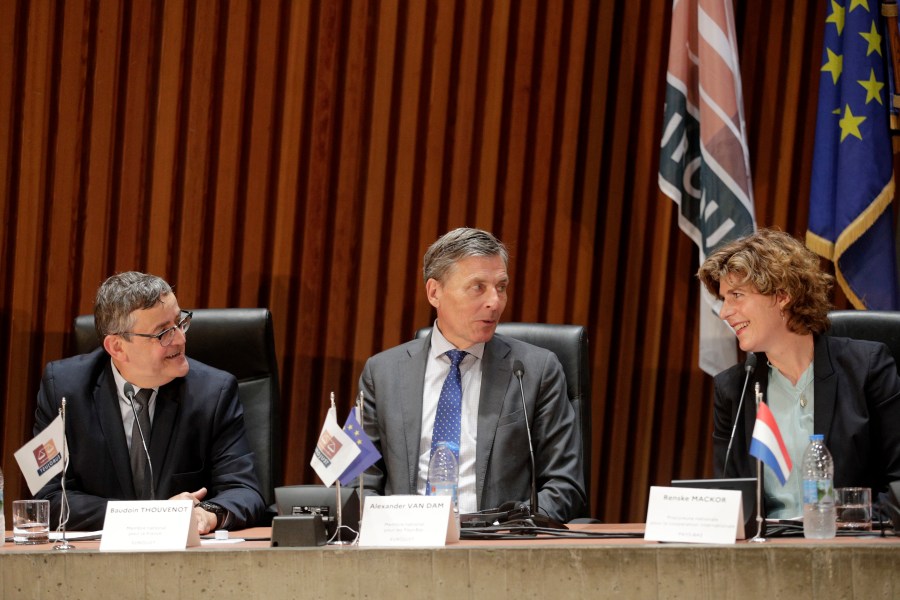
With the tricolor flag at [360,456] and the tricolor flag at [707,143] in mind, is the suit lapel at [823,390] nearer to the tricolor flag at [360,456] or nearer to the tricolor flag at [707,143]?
the tricolor flag at [707,143]

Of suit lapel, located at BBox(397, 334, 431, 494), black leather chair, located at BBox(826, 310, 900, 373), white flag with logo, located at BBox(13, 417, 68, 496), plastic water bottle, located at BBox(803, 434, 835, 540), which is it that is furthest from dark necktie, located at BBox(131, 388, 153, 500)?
black leather chair, located at BBox(826, 310, 900, 373)

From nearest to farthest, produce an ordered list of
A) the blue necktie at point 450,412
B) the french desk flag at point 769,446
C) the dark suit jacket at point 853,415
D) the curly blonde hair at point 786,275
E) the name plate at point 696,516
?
the name plate at point 696,516
the french desk flag at point 769,446
the dark suit jacket at point 853,415
the curly blonde hair at point 786,275
the blue necktie at point 450,412

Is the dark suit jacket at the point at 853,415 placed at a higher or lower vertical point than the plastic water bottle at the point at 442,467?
higher

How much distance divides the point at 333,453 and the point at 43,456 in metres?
0.74

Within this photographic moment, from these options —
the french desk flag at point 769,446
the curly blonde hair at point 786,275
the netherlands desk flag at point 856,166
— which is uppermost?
the netherlands desk flag at point 856,166

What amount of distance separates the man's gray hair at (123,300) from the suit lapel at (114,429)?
17 centimetres

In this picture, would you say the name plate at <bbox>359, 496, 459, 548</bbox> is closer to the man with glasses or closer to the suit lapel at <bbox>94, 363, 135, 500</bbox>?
the man with glasses

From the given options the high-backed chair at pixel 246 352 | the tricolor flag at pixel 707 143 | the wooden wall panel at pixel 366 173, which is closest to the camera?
the high-backed chair at pixel 246 352

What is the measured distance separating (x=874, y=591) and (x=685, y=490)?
0.42 m

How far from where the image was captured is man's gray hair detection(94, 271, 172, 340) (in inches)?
130

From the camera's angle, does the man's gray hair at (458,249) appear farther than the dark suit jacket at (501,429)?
Yes

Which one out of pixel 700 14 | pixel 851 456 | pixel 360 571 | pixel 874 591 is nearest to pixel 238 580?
pixel 360 571

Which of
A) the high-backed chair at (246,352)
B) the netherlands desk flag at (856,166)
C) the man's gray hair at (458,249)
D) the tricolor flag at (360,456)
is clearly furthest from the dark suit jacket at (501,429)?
the netherlands desk flag at (856,166)

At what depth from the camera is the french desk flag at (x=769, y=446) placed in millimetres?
2346
